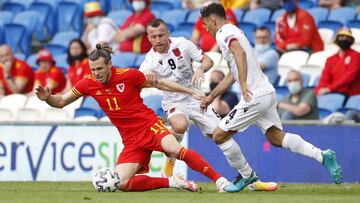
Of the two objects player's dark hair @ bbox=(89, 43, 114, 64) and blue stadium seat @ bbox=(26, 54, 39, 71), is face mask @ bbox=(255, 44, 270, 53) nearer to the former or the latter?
blue stadium seat @ bbox=(26, 54, 39, 71)

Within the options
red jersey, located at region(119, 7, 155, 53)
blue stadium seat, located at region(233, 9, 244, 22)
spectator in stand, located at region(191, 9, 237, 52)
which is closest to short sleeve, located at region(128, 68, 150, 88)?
spectator in stand, located at region(191, 9, 237, 52)

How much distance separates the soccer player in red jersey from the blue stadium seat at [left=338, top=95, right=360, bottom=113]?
385 centimetres

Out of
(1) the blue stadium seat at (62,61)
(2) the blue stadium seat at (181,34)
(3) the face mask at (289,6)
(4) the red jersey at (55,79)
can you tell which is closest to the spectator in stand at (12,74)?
(4) the red jersey at (55,79)

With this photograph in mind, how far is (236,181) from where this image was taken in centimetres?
1260

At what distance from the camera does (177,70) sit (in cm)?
1358

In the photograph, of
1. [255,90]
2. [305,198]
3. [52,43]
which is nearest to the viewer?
[305,198]

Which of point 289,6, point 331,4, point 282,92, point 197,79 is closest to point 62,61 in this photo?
point 289,6

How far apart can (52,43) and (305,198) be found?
32.9 ft

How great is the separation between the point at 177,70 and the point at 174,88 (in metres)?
0.97

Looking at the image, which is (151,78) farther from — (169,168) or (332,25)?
(332,25)

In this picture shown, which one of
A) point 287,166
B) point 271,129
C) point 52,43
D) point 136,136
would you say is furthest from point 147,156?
point 52,43

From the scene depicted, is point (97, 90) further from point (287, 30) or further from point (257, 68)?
point (287, 30)

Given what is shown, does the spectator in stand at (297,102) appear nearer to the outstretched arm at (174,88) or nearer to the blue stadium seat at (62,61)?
the outstretched arm at (174,88)

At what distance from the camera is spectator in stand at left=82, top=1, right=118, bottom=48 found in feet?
64.7
